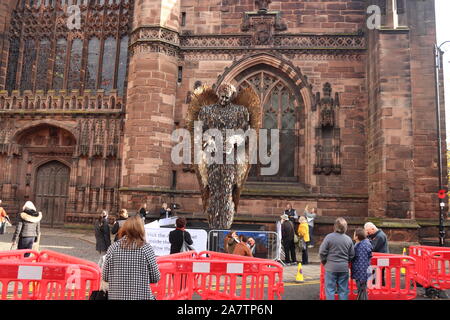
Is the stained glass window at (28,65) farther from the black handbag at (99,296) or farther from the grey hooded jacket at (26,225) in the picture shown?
the black handbag at (99,296)

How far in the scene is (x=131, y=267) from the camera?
10.0ft

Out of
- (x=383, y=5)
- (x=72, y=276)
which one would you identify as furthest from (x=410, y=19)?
(x=72, y=276)

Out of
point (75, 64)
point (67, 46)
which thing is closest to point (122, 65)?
point (75, 64)

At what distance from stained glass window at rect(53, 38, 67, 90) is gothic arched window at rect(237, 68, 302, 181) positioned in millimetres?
8624

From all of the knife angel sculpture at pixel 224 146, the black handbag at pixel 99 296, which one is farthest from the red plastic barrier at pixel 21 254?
the knife angel sculpture at pixel 224 146

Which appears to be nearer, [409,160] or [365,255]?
[365,255]

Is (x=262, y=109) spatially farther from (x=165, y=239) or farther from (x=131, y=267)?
(x=131, y=267)

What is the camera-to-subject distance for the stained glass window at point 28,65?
17.7m

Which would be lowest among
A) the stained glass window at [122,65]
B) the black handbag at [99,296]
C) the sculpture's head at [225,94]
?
the black handbag at [99,296]

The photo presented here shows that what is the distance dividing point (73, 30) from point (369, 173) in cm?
1481

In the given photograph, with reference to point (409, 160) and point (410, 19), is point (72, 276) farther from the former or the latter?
point (410, 19)

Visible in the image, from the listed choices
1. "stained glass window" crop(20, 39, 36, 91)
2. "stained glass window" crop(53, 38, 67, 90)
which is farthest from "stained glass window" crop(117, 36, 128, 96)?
"stained glass window" crop(20, 39, 36, 91)

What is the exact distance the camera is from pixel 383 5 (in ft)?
44.5

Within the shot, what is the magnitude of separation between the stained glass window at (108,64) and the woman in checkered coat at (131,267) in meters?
15.3
